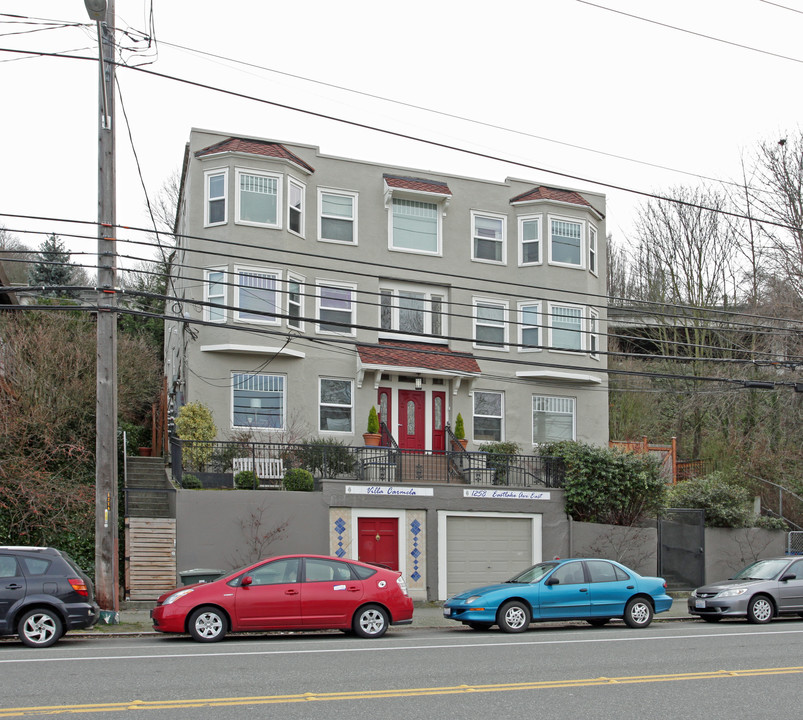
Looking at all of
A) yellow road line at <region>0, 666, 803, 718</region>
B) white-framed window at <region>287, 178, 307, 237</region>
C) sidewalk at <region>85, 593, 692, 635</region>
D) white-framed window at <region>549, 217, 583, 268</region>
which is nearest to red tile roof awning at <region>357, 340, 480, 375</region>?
white-framed window at <region>287, 178, 307, 237</region>

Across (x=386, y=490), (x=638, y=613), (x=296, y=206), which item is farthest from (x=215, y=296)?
(x=638, y=613)

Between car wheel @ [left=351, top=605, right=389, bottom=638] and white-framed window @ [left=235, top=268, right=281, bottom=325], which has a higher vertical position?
white-framed window @ [left=235, top=268, right=281, bottom=325]

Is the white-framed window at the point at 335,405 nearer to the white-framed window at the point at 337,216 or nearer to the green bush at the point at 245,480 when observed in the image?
the white-framed window at the point at 337,216

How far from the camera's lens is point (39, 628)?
13.9 meters

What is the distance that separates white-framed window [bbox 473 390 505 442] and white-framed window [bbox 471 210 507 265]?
4.30 metres

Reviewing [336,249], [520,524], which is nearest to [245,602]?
[520,524]

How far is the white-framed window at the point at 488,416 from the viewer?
28609 mm

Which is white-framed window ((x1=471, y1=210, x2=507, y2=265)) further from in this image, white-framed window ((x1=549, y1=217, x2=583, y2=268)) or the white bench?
the white bench

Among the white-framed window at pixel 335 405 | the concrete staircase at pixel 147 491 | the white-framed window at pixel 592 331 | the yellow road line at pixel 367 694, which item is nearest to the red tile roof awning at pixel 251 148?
the white-framed window at pixel 335 405

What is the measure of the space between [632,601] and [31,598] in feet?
34.7

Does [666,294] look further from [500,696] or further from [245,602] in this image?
[500,696]

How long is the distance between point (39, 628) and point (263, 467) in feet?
30.4

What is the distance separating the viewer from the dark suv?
545 inches

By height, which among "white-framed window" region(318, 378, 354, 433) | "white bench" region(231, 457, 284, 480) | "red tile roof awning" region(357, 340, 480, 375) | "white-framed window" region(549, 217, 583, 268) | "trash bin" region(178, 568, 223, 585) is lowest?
"trash bin" region(178, 568, 223, 585)
